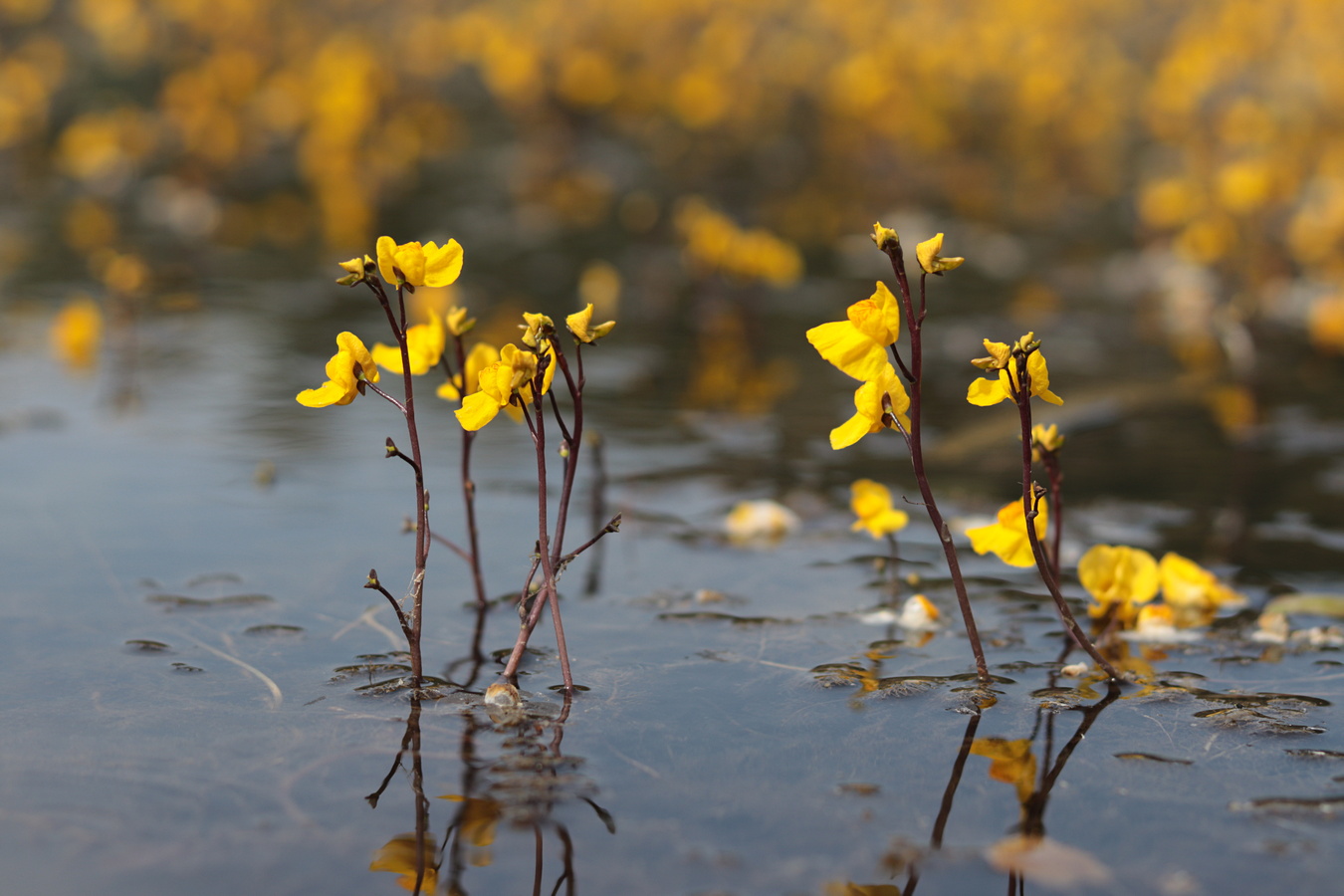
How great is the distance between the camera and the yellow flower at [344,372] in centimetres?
187

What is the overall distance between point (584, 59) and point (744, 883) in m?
8.74

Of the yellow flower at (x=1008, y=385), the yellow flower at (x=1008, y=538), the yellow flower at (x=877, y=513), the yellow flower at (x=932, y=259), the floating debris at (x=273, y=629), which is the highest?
the yellow flower at (x=932, y=259)

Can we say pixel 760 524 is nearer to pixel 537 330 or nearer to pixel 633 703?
pixel 633 703

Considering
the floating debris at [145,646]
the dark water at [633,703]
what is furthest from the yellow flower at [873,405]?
the floating debris at [145,646]

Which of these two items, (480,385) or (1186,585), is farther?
(1186,585)

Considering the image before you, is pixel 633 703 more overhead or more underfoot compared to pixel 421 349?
more underfoot

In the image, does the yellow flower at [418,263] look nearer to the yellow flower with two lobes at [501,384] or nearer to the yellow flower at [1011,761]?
the yellow flower with two lobes at [501,384]

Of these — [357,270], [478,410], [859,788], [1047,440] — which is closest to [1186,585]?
[1047,440]

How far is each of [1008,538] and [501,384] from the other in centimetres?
90

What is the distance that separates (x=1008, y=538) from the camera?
2100mm

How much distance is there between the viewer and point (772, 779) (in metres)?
1.74

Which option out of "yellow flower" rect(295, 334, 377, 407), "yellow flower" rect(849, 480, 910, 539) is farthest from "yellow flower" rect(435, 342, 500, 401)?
"yellow flower" rect(849, 480, 910, 539)

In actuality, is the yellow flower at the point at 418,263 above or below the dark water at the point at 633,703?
above

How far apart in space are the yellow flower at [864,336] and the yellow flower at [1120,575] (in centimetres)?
67
